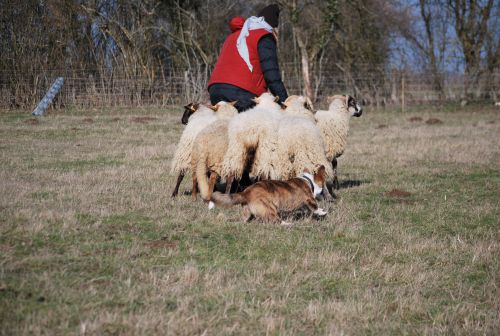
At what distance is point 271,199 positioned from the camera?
20.6ft

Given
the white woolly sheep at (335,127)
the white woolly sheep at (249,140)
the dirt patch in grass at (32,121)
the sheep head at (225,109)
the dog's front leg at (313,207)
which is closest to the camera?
the dog's front leg at (313,207)

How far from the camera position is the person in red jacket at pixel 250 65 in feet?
27.0

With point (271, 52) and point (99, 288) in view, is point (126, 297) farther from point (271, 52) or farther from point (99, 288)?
point (271, 52)

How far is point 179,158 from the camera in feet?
25.8

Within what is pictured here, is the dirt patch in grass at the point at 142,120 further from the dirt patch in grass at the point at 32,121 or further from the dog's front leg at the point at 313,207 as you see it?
the dog's front leg at the point at 313,207

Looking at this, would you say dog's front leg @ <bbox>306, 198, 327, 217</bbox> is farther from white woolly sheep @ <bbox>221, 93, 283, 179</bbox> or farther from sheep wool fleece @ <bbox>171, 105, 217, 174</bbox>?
sheep wool fleece @ <bbox>171, 105, 217, 174</bbox>

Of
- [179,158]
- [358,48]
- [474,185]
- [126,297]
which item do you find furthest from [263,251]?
[358,48]

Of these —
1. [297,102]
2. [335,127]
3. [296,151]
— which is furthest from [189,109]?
[335,127]

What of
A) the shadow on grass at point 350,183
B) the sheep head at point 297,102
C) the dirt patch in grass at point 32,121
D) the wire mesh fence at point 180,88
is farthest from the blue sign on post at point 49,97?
the sheep head at point 297,102

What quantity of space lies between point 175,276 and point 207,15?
23.8 metres

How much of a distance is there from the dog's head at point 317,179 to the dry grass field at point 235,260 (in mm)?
312

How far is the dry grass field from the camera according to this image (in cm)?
385

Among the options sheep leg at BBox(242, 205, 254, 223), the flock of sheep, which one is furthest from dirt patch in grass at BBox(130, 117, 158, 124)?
sheep leg at BBox(242, 205, 254, 223)

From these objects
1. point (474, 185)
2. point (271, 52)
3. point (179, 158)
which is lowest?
point (474, 185)
